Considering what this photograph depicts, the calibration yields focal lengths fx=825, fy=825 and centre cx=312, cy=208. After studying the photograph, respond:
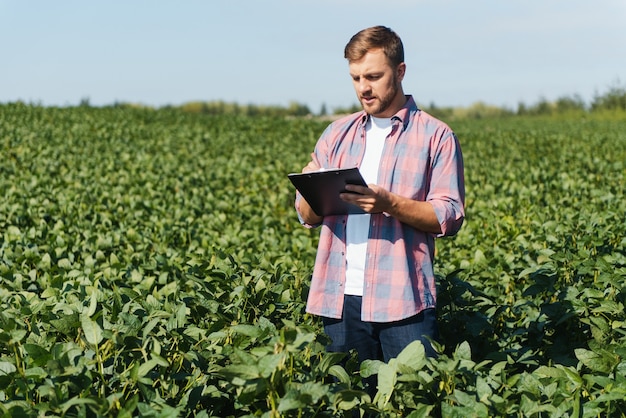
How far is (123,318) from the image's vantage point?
3.17m

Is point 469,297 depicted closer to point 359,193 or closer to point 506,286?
point 506,286

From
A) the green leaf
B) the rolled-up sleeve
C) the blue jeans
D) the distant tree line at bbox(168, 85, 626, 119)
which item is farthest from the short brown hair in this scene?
the distant tree line at bbox(168, 85, 626, 119)

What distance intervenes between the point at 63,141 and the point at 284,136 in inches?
281

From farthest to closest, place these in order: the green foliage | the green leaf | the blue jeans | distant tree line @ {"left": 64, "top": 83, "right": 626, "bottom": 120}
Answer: distant tree line @ {"left": 64, "top": 83, "right": 626, "bottom": 120} → the blue jeans → the green leaf → the green foliage

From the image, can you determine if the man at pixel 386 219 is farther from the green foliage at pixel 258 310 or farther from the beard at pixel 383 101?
the green foliage at pixel 258 310

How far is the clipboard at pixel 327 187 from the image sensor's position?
3.19 meters

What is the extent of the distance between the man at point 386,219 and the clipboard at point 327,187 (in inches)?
4.6

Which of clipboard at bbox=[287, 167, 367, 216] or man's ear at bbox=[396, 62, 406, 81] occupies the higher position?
man's ear at bbox=[396, 62, 406, 81]

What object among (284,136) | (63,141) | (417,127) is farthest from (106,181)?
(284,136)

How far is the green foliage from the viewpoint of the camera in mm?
2705

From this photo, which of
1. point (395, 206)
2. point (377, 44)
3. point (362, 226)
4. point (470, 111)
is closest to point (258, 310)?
point (362, 226)

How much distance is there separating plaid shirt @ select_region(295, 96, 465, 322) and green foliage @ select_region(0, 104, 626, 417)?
0.26m

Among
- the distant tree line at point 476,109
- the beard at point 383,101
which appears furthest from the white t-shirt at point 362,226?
the distant tree line at point 476,109

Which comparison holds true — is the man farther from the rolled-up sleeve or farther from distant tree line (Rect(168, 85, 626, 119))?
distant tree line (Rect(168, 85, 626, 119))
